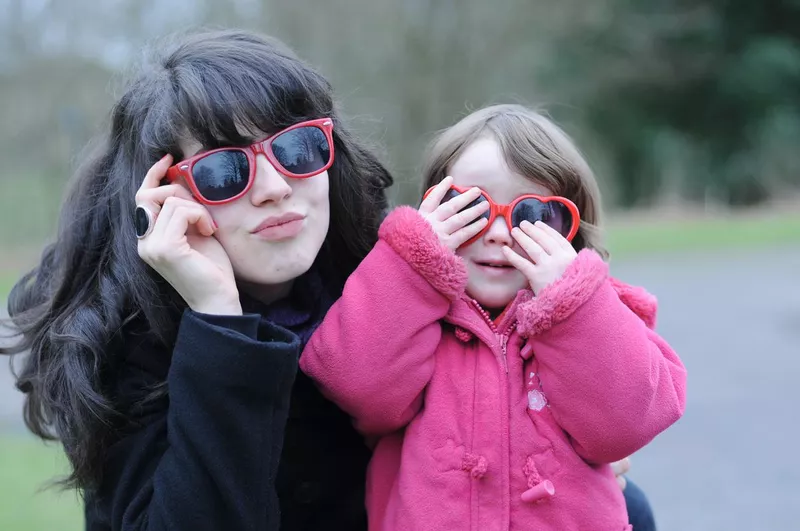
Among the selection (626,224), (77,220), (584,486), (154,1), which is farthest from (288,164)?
(626,224)

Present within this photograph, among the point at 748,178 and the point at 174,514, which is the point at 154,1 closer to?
the point at 174,514

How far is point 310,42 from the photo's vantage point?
14391 mm

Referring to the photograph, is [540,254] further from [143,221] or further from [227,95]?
[143,221]

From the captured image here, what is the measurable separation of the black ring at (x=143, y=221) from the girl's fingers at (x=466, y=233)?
2.15ft

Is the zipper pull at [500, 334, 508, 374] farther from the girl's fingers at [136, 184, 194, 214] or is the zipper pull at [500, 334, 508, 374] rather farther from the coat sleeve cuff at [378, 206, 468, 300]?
the girl's fingers at [136, 184, 194, 214]

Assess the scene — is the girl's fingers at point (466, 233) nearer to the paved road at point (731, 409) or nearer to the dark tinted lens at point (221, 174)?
the dark tinted lens at point (221, 174)

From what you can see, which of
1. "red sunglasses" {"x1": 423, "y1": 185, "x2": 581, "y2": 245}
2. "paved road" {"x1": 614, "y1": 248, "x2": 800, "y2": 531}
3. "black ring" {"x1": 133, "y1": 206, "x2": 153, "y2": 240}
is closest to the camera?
"black ring" {"x1": 133, "y1": 206, "x2": 153, "y2": 240}

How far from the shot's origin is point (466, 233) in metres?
1.77

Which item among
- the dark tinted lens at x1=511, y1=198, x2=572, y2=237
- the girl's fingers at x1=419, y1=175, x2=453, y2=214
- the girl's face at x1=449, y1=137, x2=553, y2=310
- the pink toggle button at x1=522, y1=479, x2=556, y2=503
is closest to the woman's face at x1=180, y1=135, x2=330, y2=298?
the girl's fingers at x1=419, y1=175, x2=453, y2=214

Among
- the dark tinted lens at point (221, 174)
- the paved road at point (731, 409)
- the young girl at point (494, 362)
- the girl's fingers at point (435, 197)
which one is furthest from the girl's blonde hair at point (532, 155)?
the paved road at point (731, 409)

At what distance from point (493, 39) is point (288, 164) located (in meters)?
15.4

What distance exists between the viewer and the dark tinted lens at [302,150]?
174 cm

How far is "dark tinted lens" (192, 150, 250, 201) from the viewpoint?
1.70 meters

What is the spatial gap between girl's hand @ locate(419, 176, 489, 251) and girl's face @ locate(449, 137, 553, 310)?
0.05 meters
